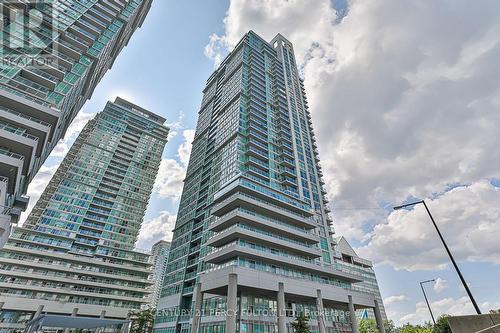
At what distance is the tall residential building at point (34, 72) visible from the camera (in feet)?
104

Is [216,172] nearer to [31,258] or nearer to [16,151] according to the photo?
[16,151]

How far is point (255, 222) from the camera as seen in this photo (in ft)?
138

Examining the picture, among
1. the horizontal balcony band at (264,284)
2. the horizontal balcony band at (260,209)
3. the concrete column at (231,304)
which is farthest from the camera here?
the horizontal balcony band at (260,209)

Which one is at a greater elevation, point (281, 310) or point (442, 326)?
point (281, 310)

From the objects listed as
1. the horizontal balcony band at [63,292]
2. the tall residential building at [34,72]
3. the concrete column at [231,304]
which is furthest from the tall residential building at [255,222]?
the tall residential building at [34,72]

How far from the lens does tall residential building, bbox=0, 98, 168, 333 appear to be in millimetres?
60531

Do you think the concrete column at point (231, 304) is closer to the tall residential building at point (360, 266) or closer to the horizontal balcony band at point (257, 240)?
the horizontal balcony band at point (257, 240)

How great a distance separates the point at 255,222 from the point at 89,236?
2345 inches

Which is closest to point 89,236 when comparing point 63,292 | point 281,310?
point 63,292

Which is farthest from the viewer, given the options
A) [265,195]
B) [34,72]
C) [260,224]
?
[265,195]

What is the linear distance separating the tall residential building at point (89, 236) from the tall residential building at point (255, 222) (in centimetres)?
2333

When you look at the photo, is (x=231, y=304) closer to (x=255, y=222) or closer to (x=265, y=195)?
(x=255, y=222)

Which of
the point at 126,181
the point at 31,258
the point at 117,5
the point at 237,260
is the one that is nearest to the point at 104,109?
the point at 126,181

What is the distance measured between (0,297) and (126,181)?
43.7m
